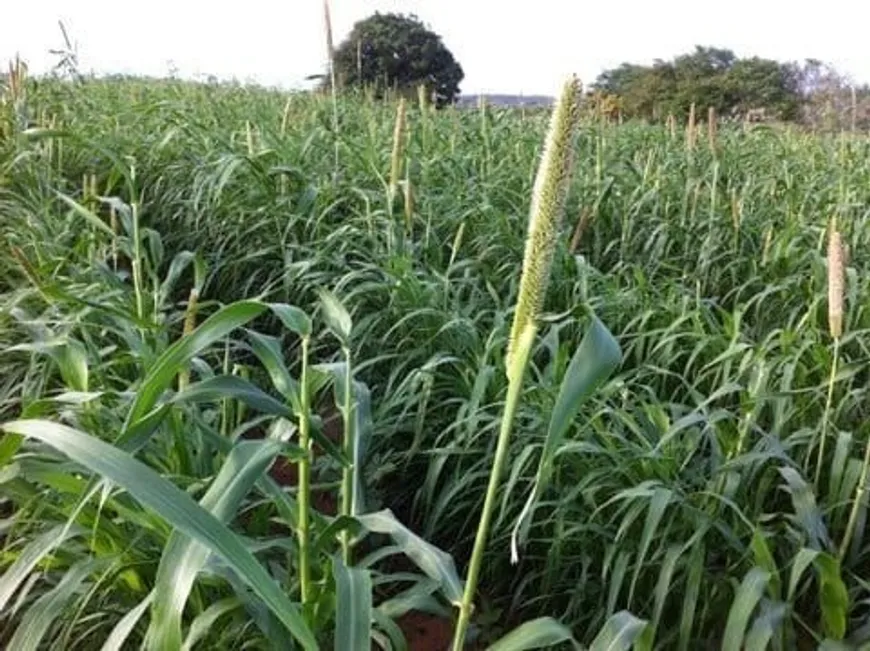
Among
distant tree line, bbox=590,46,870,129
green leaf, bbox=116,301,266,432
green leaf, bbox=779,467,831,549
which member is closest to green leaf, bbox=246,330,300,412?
green leaf, bbox=116,301,266,432

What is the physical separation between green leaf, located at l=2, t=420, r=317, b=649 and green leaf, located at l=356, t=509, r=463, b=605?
0.28 meters

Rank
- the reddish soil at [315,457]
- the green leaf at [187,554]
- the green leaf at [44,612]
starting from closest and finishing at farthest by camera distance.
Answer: the green leaf at [187,554]
the green leaf at [44,612]
the reddish soil at [315,457]

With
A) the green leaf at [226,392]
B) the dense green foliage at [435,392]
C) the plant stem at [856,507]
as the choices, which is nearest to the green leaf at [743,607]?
the dense green foliage at [435,392]

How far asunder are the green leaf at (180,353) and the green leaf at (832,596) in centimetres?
94

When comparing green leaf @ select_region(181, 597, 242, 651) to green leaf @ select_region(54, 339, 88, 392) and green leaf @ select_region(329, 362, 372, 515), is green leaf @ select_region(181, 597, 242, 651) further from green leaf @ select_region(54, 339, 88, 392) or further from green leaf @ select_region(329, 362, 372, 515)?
green leaf @ select_region(54, 339, 88, 392)

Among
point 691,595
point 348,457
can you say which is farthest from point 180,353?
point 691,595

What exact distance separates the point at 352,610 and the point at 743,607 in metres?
0.69

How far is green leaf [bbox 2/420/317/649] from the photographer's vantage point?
78cm

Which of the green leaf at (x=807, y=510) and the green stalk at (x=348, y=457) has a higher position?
the green stalk at (x=348, y=457)

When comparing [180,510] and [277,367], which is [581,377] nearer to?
[180,510]

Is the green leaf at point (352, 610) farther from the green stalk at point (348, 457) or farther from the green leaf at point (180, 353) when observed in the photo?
the green leaf at point (180, 353)

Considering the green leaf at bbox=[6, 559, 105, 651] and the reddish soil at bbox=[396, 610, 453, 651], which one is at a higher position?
the green leaf at bbox=[6, 559, 105, 651]

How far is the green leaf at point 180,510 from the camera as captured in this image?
30.7 inches

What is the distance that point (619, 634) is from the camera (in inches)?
43.2
